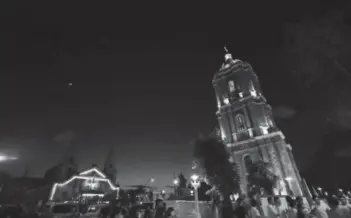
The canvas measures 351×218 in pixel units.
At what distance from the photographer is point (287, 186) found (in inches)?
1248

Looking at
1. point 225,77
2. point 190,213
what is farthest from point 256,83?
point 190,213

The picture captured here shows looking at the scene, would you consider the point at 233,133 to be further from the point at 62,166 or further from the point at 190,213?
the point at 62,166

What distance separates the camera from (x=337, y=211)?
6.72m

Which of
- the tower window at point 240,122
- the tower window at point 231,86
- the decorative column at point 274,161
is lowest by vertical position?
the decorative column at point 274,161

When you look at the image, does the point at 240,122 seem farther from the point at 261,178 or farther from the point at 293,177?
the point at 293,177

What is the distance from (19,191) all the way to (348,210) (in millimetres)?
47012

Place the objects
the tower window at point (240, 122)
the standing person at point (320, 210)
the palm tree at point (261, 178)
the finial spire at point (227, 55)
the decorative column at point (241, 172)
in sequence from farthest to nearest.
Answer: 1. the finial spire at point (227, 55)
2. the tower window at point (240, 122)
3. the decorative column at point (241, 172)
4. the palm tree at point (261, 178)
5. the standing person at point (320, 210)

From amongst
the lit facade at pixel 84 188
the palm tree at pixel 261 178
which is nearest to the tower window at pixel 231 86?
the palm tree at pixel 261 178

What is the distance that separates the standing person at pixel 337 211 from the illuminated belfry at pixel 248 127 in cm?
2847

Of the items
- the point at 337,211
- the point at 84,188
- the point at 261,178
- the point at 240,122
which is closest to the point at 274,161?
the point at 261,178

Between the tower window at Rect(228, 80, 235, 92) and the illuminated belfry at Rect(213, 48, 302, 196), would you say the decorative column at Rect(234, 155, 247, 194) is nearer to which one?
the illuminated belfry at Rect(213, 48, 302, 196)

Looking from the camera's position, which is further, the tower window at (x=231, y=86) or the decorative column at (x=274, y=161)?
the tower window at (x=231, y=86)

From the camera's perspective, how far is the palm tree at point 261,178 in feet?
97.1

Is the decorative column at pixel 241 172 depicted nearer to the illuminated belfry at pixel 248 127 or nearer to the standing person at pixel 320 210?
the illuminated belfry at pixel 248 127
